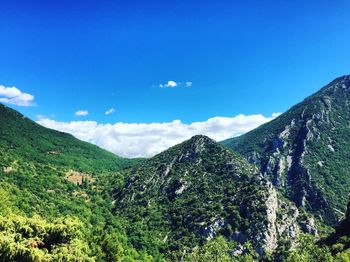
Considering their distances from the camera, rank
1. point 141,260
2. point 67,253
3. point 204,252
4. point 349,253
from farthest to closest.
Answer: point 141,260, point 204,252, point 349,253, point 67,253

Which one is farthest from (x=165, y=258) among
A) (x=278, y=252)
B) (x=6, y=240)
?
(x=6, y=240)

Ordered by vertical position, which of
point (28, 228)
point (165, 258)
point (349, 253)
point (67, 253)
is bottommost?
point (165, 258)

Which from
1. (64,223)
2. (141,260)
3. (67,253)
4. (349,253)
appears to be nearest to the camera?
(67,253)

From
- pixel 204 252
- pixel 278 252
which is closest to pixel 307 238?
pixel 204 252

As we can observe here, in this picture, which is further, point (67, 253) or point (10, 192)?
point (10, 192)

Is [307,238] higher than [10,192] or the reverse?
the reverse

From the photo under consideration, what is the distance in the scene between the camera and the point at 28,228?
3280 inches

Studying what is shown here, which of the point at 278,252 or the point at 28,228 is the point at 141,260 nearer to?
the point at 278,252

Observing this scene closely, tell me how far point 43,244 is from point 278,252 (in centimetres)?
13819

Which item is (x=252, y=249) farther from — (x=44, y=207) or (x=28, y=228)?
(x=28, y=228)

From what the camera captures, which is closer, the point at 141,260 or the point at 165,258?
the point at 141,260

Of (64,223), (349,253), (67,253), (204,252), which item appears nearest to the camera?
(67,253)

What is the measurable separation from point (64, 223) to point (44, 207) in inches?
4443

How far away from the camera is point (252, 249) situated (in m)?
192
